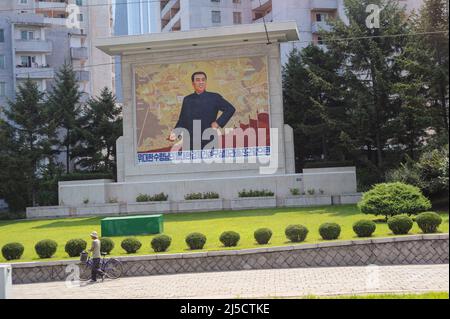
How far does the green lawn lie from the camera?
17.7 metres

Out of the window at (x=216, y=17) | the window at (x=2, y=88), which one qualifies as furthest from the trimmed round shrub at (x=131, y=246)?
the window at (x=216, y=17)

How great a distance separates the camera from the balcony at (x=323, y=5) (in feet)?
170

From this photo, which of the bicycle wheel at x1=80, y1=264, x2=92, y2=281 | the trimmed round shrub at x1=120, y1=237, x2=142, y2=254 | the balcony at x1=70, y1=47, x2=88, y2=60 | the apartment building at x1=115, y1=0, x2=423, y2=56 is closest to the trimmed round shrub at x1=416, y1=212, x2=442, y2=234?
the trimmed round shrub at x1=120, y1=237, x2=142, y2=254

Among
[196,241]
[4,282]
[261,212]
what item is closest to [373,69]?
[261,212]

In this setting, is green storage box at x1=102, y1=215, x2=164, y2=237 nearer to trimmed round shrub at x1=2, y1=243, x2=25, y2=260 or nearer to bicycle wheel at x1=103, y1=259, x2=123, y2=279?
trimmed round shrub at x1=2, y1=243, x2=25, y2=260

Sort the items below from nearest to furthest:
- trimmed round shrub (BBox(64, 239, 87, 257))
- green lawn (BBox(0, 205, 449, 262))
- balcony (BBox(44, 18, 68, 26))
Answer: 1. trimmed round shrub (BBox(64, 239, 87, 257))
2. green lawn (BBox(0, 205, 449, 262))
3. balcony (BBox(44, 18, 68, 26))

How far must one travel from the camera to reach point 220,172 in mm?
33438

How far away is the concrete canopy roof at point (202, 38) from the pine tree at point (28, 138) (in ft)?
24.2

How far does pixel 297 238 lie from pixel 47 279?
264 inches

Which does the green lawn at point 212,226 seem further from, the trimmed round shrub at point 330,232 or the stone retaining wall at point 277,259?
the stone retaining wall at point 277,259

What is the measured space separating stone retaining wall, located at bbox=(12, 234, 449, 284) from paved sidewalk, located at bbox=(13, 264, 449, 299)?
41 cm

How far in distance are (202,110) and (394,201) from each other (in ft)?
54.6
